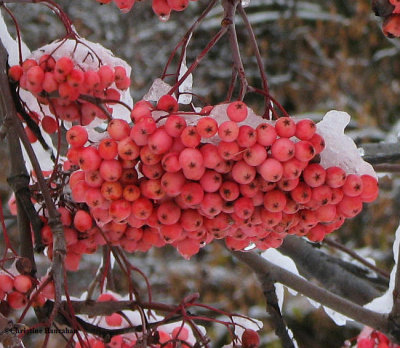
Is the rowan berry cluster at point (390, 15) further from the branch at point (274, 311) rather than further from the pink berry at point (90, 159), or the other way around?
the branch at point (274, 311)

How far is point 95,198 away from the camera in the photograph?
0.99 m

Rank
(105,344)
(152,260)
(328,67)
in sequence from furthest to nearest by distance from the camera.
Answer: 1. (328,67)
2. (152,260)
3. (105,344)

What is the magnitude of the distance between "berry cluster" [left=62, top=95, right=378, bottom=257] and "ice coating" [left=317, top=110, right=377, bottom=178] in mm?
20

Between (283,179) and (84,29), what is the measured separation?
389cm

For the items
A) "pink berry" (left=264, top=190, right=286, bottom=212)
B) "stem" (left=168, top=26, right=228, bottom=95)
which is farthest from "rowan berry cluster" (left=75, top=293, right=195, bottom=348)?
"stem" (left=168, top=26, right=228, bottom=95)

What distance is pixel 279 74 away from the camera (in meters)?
4.91

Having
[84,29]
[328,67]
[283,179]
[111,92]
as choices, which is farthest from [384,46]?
[283,179]

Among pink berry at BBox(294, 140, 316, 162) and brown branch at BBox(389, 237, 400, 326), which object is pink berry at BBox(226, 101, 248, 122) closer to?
pink berry at BBox(294, 140, 316, 162)

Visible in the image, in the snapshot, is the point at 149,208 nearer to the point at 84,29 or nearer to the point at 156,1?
the point at 156,1

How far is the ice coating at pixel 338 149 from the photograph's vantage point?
3.31 ft

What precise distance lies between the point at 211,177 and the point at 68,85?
455 mm

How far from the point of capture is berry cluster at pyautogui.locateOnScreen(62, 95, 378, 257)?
92 centimetres

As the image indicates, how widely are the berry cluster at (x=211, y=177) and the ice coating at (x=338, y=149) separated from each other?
0.02 meters

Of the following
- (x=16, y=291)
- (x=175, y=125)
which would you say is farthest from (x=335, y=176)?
(x=16, y=291)
